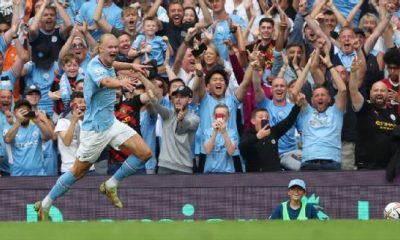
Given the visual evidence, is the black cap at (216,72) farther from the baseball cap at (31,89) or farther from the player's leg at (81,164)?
the player's leg at (81,164)

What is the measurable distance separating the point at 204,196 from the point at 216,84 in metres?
1.87

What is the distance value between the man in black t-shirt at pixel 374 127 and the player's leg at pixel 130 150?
134 inches

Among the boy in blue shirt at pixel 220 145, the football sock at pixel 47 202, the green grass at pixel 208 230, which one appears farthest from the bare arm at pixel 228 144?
the green grass at pixel 208 230

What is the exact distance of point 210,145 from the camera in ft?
62.8

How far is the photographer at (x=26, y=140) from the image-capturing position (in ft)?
64.3

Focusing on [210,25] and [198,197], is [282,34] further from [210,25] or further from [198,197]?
[198,197]

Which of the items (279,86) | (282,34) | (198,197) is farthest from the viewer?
(282,34)

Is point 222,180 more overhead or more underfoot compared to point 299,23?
more underfoot

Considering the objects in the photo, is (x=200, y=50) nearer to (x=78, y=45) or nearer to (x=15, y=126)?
(x=78, y=45)

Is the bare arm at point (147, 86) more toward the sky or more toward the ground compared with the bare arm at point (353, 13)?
more toward the ground

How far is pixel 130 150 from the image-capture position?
55.2 ft

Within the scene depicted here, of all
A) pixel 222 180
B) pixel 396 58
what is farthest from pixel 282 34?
pixel 222 180

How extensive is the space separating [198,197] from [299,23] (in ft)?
14.2

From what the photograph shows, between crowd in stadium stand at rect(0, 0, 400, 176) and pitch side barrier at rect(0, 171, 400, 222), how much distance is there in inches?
22.1
